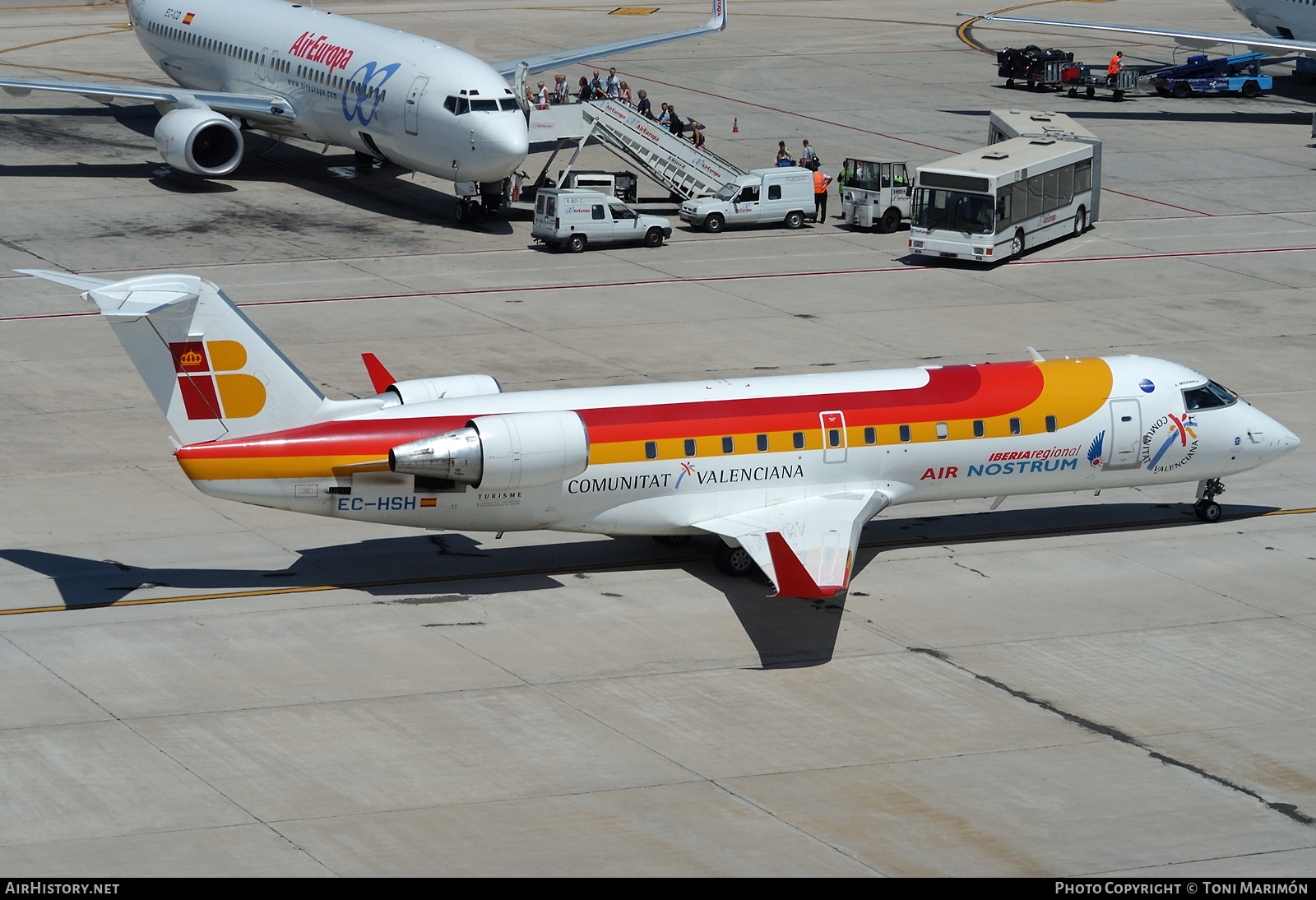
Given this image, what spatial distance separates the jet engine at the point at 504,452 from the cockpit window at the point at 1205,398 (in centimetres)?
1081

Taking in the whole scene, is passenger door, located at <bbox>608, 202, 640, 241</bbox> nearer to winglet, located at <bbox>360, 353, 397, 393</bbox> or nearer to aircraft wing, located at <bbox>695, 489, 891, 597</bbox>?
winglet, located at <bbox>360, 353, 397, 393</bbox>

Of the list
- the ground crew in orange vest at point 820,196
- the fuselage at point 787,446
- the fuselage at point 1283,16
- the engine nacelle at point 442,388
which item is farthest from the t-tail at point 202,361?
the fuselage at point 1283,16

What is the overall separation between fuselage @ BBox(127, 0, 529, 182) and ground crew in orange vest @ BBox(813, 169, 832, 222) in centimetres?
972

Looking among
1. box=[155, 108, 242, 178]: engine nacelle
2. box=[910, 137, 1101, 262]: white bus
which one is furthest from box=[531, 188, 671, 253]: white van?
box=[155, 108, 242, 178]: engine nacelle

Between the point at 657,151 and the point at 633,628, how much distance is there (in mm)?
32681

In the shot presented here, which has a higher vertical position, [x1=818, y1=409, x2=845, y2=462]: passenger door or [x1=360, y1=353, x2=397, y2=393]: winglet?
[x1=360, y1=353, x2=397, y2=393]: winglet

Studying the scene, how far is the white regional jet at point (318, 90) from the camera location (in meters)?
50.1

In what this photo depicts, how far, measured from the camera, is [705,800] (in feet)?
65.5

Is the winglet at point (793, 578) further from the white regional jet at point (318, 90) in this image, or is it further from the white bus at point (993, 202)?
the white regional jet at point (318, 90)

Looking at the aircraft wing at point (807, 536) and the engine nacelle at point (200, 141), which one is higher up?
the engine nacelle at point (200, 141)

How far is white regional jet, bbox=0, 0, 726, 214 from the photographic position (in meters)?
50.1

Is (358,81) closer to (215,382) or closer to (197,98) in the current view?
(197,98)
